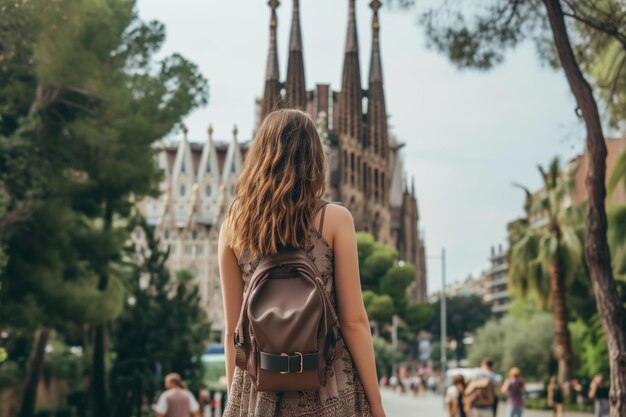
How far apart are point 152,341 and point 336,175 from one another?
2344 inches

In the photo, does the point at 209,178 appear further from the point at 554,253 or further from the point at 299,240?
the point at 299,240

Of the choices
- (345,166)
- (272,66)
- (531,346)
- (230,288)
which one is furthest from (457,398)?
(345,166)

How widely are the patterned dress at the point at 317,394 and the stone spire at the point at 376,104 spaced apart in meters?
86.7

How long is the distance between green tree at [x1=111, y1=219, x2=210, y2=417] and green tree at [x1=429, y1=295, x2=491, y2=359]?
69.0 m

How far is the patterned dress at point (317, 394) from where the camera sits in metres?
2.58

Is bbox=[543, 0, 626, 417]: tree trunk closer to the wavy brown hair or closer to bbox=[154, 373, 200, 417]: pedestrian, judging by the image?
bbox=[154, 373, 200, 417]: pedestrian

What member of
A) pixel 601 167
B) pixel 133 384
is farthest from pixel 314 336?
pixel 133 384

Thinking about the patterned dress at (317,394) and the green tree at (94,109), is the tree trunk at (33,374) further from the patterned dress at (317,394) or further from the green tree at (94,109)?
the patterned dress at (317,394)

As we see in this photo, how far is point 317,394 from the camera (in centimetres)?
260

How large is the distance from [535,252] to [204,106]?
41.1 feet

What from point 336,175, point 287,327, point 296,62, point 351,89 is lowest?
point 287,327

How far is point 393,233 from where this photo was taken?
334 feet

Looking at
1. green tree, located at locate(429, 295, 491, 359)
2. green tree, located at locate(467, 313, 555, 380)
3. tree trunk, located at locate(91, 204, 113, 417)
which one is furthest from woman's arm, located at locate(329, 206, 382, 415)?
green tree, located at locate(429, 295, 491, 359)

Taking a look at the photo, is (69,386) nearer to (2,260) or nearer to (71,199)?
(71,199)
